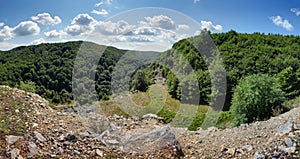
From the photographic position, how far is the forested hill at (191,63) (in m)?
23.5

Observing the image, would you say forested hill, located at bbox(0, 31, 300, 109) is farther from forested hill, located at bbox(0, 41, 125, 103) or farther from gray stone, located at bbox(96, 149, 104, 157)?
gray stone, located at bbox(96, 149, 104, 157)

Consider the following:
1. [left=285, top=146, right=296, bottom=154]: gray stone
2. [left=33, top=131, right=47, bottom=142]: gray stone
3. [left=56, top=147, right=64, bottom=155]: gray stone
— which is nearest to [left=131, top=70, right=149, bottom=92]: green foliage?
[left=33, top=131, right=47, bottom=142]: gray stone

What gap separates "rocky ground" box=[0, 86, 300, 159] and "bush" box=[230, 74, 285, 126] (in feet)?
8.55

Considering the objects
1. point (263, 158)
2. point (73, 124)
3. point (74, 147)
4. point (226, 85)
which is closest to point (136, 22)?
point (73, 124)

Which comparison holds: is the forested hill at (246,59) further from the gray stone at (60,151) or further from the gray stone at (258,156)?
the gray stone at (60,151)

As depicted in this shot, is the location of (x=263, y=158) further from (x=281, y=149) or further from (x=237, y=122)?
(x=237, y=122)

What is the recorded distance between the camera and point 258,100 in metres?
10.7

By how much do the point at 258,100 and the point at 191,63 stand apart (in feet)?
58.5

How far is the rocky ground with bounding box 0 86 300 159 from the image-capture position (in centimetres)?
614

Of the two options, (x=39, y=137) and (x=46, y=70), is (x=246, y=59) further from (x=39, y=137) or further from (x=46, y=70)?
(x=46, y=70)

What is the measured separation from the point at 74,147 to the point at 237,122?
6953 millimetres

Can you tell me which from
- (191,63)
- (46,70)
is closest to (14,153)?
(191,63)

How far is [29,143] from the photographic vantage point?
6.41m

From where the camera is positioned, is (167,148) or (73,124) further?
(73,124)
